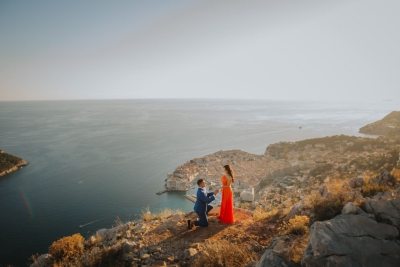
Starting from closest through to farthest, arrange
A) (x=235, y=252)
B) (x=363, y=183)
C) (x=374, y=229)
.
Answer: (x=374, y=229) → (x=235, y=252) → (x=363, y=183)

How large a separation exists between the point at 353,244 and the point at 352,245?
32 mm

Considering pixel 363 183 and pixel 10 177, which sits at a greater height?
pixel 363 183

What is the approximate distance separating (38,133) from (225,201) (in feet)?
281

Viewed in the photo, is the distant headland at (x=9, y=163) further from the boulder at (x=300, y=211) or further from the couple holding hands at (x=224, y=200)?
the boulder at (x=300, y=211)

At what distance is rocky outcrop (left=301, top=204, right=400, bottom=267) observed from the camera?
3217 millimetres

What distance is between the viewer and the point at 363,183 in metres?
6.47

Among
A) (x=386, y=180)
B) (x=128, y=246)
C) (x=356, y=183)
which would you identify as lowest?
(x=128, y=246)

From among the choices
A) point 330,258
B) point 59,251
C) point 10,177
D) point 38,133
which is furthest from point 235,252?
point 38,133

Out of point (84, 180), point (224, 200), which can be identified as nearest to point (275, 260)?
point (224, 200)

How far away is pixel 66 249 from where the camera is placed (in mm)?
6832

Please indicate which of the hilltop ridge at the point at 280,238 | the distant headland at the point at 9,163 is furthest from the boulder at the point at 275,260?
the distant headland at the point at 9,163

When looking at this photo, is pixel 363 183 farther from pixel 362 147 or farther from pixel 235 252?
pixel 362 147

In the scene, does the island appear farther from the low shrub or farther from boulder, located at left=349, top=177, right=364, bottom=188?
the low shrub

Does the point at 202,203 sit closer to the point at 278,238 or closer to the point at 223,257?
the point at 223,257
